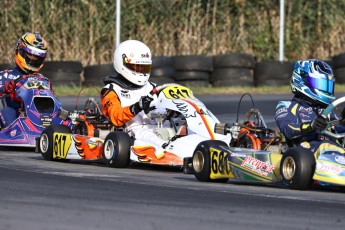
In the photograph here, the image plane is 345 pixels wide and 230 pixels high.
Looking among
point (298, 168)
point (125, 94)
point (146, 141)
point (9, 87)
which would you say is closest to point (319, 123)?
point (298, 168)

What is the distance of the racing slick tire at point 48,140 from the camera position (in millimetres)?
10040

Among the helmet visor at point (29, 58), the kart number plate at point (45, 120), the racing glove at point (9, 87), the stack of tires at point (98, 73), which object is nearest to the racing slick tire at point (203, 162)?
the kart number plate at point (45, 120)

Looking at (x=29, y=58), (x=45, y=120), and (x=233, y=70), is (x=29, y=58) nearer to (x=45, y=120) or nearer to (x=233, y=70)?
(x=45, y=120)

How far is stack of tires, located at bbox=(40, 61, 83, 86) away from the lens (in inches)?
720

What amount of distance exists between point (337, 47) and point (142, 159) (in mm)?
13429

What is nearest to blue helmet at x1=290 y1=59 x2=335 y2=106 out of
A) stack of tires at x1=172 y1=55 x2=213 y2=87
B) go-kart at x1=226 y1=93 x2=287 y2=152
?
go-kart at x1=226 y1=93 x2=287 y2=152

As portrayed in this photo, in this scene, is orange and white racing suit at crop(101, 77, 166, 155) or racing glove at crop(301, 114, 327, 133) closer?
racing glove at crop(301, 114, 327, 133)

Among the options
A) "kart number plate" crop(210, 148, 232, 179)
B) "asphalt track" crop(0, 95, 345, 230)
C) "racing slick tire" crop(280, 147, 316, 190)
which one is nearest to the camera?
"asphalt track" crop(0, 95, 345, 230)

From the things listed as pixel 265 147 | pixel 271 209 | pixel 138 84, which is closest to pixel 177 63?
pixel 138 84

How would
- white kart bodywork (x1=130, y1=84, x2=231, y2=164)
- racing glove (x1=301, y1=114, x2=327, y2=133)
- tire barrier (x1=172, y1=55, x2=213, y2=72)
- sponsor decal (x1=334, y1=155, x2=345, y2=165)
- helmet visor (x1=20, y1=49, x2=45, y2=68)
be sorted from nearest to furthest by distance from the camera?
sponsor decal (x1=334, y1=155, x2=345, y2=165), racing glove (x1=301, y1=114, x2=327, y2=133), white kart bodywork (x1=130, y1=84, x2=231, y2=164), helmet visor (x1=20, y1=49, x2=45, y2=68), tire barrier (x1=172, y1=55, x2=213, y2=72)

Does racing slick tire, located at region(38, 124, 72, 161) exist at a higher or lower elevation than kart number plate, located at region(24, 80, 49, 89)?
lower

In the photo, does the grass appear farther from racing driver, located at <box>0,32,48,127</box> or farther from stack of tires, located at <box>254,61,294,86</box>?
racing driver, located at <box>0,32,48,127</box>

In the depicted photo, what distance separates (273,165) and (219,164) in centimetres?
48

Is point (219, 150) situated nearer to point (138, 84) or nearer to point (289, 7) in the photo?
point (138, 84)
